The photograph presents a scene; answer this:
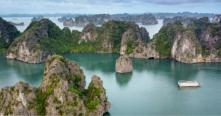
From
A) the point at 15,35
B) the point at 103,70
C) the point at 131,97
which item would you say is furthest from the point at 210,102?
the point at 15,35

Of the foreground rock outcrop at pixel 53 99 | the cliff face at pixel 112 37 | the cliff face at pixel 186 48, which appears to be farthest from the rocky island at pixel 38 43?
the foreground rock outcrop at pixel 53 99

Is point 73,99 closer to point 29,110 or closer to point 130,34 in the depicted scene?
point 29,110

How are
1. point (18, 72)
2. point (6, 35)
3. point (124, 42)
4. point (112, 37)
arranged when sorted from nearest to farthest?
point (18, 72) < point (124, 42) < point (112, 37) < point (6, 35)

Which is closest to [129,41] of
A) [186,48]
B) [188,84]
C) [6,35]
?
[186,48]

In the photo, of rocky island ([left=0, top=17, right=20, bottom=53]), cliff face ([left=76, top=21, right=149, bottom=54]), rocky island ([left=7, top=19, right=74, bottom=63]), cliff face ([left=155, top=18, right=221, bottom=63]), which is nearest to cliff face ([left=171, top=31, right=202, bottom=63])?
cliff face ([left=155, top=18, right=221, bottom=63])

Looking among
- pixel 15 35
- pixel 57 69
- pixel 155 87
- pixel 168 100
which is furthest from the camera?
pixel 15 35

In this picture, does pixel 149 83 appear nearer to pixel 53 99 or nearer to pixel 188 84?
pixel 188 84
